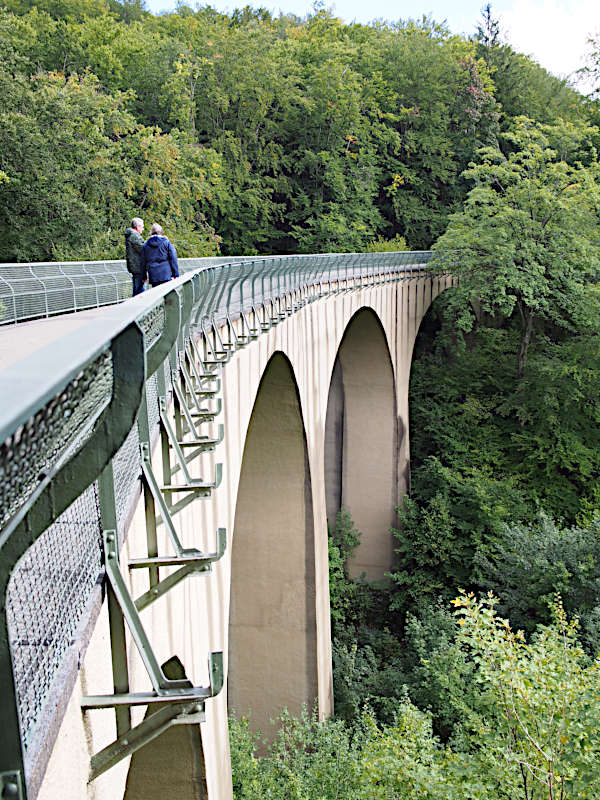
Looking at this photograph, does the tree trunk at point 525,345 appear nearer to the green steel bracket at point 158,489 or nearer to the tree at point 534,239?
the tree at point 534,239

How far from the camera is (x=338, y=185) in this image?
37.0 meters

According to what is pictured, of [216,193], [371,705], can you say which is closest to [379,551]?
[371,705]

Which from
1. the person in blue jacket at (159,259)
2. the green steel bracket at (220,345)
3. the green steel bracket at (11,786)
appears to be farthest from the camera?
the person in blue jacket at (159,259)

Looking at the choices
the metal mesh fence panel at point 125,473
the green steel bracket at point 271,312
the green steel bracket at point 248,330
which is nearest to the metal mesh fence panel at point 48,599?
the metal mesh fence panel at point 125,473

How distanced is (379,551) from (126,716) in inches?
886

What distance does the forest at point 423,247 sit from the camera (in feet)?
35.9

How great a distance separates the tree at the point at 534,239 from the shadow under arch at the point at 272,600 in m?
10.4

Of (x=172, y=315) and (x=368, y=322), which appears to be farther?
(x=368, y=322)

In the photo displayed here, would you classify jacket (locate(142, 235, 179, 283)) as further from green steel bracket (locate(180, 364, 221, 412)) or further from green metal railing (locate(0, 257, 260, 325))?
green steel bracket (locate(180, 364, 221, 412))

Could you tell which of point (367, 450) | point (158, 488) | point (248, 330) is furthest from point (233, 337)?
point (367, 450)

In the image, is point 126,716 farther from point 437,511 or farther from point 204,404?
point 437,511

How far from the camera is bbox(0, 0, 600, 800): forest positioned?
10.9 m

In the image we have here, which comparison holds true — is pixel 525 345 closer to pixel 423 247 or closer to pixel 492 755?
pixel 423 247

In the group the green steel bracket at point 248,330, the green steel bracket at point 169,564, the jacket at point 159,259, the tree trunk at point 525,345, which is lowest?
the tree trunk at point 525,345
